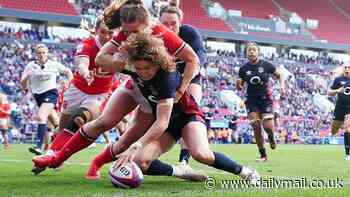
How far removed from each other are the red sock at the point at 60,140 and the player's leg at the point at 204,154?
174 centimetres

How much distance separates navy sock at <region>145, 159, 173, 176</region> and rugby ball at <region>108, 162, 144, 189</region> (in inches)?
29.5

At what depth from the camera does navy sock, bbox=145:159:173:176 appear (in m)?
6.38

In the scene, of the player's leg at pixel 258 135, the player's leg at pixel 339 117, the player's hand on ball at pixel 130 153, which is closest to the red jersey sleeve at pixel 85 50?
the player's hand on ball at pixel 130 153

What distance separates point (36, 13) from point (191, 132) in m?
32.0

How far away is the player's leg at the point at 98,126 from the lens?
6344 mm

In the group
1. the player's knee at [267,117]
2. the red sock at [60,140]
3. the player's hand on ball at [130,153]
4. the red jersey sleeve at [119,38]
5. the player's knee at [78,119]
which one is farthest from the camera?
the player's knee at [267,117]

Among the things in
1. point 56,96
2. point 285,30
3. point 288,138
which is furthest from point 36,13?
point 56,96

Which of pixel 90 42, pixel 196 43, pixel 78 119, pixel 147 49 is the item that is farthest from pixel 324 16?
pixel 147 49

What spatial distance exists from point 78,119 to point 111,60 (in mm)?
1897

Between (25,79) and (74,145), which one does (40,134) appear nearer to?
(25,79)

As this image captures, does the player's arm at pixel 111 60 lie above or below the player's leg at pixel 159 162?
above

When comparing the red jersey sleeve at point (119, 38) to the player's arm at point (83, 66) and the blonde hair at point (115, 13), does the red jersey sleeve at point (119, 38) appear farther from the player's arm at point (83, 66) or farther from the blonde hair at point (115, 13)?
the player's arm at point (83, 66)

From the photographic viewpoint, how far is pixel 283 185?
20.0 feet

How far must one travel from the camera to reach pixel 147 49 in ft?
17.3
